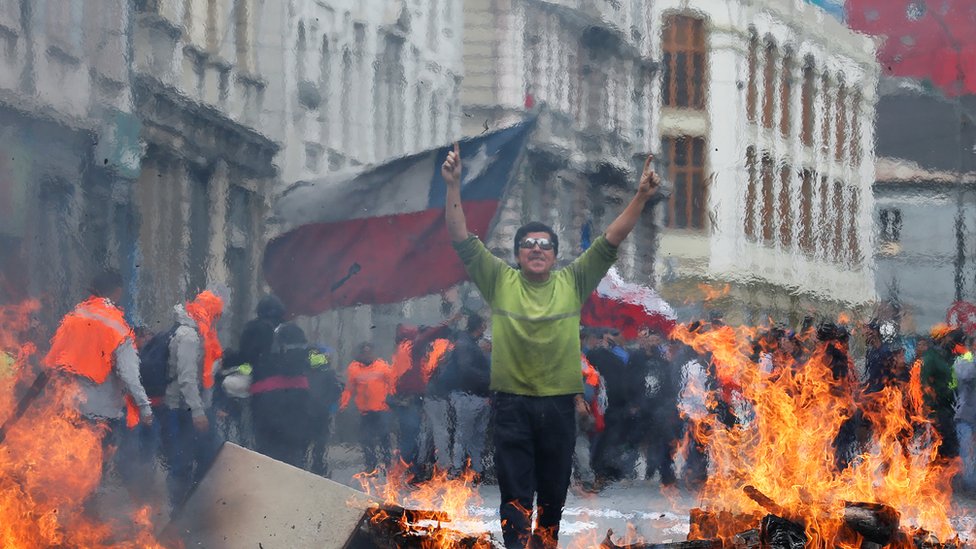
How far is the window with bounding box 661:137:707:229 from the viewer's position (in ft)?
33.9

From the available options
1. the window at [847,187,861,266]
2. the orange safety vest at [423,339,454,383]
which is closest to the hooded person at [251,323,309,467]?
the orange safety vest at [423,339,454,383]

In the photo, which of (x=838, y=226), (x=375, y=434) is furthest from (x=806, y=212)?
(x=375, y=434)

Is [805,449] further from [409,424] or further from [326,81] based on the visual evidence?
[326,81]

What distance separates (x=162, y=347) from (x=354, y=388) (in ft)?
6.87

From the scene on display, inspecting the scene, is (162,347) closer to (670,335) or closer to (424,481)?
(424,481)

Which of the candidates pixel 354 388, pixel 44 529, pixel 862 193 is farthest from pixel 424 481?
pixel 44 529

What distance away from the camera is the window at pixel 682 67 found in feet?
35.8

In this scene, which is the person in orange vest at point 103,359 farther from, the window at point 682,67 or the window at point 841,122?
the window at point 841,122

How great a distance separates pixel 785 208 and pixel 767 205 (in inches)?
11.5

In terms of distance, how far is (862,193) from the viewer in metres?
10.6

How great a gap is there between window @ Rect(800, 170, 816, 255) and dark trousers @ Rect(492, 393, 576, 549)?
4843 mm

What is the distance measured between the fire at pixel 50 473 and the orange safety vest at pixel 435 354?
2805 millimetres

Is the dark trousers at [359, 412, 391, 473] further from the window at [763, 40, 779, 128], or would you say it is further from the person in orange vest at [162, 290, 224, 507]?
the window at [763, 40, 779, 128]

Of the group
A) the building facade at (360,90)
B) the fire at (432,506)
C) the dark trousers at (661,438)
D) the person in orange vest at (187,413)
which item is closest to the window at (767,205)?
the dark trousers at (661,438)
